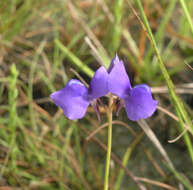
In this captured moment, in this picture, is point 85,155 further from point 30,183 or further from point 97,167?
point 30,183

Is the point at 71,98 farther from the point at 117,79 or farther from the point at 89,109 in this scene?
the point at 89,109

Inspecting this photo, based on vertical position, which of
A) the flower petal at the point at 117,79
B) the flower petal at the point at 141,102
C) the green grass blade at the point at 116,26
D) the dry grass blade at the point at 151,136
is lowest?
the dry grass blade at the point at 151,136

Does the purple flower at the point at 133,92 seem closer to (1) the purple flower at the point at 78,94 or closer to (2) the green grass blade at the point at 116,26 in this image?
(1) the purple flower at the point at 78,94

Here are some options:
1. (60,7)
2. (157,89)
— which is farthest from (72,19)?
(157,89)

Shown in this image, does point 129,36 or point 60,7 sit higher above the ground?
point 60,7

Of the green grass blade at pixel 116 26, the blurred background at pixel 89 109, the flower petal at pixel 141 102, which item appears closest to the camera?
the flower petal at pixel 141 102

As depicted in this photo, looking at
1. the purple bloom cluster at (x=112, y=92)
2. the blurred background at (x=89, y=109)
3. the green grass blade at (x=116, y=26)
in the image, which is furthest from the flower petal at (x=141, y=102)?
the green grass blade at (x=116, y=26)

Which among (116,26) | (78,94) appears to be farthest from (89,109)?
(78,94)

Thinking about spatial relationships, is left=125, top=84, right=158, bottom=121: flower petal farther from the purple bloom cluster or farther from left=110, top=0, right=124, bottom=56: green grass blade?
left=110, top=0, right=124, bottom=56: green grass blade

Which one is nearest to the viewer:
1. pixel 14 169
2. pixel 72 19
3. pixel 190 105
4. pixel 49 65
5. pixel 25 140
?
pixel 14 169

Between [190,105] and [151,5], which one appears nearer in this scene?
[190,105]
